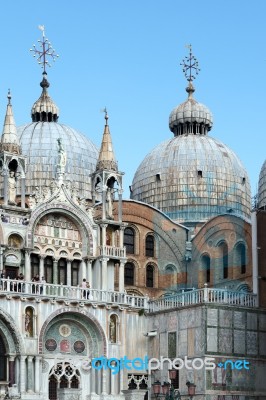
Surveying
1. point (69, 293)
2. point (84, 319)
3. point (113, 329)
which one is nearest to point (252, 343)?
point (113, 329)

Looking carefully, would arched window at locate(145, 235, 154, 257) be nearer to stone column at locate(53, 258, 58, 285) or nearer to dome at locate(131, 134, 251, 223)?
dome at locate(131, 134, 251, 223)

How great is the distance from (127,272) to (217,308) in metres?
11.6

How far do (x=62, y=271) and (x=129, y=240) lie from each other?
8683 mm

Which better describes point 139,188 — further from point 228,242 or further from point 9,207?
point 9,207

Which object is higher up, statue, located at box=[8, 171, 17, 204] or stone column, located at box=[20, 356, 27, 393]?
statue, located at box=[8, 171, 17, 204]

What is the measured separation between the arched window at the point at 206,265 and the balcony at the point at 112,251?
28.2 ft

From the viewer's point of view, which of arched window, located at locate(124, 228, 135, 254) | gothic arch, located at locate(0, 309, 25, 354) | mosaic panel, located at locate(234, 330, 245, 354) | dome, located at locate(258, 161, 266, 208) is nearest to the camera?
gothic arch, located at locate(0, 309, 25, 354)

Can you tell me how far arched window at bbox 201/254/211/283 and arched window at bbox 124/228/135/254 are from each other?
156 inches

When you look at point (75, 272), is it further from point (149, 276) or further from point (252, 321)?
point (149, 276)

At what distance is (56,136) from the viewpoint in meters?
59.3

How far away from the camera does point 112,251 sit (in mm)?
44781

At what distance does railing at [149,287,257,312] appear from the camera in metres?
41.7

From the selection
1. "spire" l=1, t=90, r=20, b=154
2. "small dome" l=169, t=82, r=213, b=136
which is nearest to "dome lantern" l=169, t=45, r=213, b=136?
"small dome" l=169, t=82, r=213, b=136

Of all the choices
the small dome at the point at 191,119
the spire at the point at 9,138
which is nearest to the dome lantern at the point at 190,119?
the small dome at the point at 191,119
